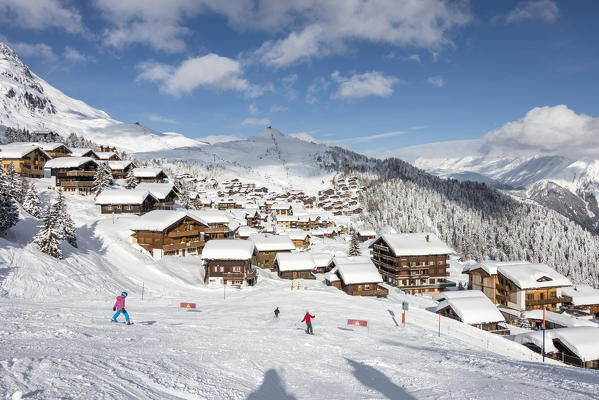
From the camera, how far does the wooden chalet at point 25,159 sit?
6203 cm

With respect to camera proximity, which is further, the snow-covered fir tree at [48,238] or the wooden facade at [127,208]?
the wooden facade at [127,208]

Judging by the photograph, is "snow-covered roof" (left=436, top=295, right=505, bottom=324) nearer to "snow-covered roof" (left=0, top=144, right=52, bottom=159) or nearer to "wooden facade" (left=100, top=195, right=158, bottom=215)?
"wooden facade" (left=100, top=195, right=158, bottom=215)

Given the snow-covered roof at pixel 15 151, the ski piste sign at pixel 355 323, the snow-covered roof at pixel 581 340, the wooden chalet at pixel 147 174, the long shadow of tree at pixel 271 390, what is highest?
the snow-covered roof at pixel 15 151

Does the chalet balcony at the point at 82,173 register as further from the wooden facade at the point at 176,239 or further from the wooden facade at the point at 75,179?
the wooden facade at the point at 176,239

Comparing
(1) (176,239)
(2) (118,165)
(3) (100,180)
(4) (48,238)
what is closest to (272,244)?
(1) (176,239)

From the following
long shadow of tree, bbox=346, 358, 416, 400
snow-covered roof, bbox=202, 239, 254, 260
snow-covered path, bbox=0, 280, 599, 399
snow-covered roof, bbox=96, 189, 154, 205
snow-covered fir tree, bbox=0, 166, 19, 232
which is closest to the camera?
snow-covered path, bbox=0, 280, 599, 399

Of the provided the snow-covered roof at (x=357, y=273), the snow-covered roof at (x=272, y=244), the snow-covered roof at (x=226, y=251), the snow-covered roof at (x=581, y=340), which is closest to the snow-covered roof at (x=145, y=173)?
the snow-covered roof at (x=272, y=244)

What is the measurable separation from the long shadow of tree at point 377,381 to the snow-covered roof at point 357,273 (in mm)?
34129

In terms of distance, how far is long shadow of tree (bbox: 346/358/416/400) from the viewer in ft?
33.1

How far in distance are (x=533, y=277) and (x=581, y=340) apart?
2197 cm

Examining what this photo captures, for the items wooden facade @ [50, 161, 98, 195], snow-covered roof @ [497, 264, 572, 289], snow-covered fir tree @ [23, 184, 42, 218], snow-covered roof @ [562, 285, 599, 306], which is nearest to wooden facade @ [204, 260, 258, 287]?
snow-covered fir tree @ [23, 184, 42, 218]

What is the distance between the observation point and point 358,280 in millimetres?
47125

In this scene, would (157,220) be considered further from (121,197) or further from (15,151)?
(15,151)

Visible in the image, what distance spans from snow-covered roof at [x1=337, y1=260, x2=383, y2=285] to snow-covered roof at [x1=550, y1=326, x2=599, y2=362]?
2110 centimetres
